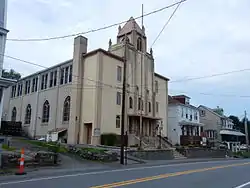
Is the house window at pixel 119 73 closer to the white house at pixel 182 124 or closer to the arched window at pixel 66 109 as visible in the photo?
the arched window at pixel 66 109

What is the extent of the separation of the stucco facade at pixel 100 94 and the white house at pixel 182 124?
247 inches

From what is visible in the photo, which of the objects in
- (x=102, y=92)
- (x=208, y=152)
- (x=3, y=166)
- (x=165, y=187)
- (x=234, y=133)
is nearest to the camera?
(x=165, y=187)

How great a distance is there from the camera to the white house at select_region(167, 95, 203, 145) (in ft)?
156

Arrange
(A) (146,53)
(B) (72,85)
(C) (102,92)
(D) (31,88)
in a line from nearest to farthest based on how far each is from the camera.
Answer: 1. (C) (102,92)
2. (B) (72,85)
3. (A) (146,53)
4. (D) (31,88)

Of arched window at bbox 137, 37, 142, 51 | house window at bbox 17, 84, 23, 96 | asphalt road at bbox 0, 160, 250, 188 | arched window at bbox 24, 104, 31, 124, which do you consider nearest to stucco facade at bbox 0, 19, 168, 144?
arched window at bbox 137, 37, 142, 51

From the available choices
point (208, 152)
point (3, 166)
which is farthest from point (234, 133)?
point (3, 166)

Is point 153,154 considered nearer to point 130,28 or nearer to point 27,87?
point 130,28

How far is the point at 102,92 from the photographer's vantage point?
33.0 metres

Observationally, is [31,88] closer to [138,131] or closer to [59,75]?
[59,75]

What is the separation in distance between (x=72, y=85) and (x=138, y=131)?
1025cm

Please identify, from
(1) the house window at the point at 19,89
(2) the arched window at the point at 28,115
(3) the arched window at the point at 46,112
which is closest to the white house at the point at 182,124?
(3) the arched window at the point at 46,112

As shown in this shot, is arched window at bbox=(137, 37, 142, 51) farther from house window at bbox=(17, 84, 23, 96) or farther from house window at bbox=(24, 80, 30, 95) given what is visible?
house window at bbox=(17, 84, 23, 96)

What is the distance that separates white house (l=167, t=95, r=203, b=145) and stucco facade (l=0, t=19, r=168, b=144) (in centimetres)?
629

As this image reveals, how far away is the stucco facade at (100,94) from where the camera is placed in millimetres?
32969
